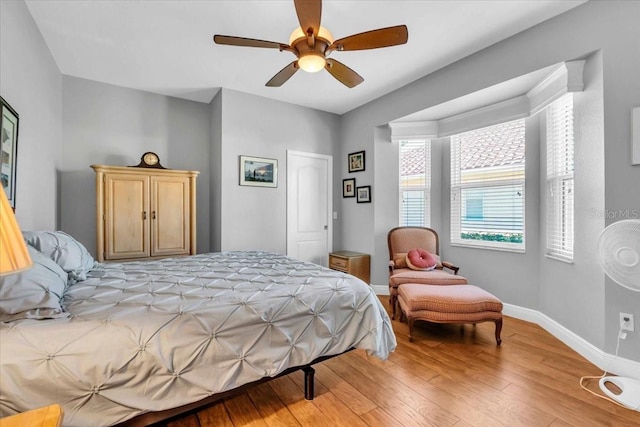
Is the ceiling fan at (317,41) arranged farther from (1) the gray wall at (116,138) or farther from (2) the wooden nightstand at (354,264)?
(2) the wooden nightstand at (354,264)

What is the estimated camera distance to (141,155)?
143 inches

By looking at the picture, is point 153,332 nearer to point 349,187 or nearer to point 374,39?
point 374,39

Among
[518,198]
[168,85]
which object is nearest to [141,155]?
[168,85]

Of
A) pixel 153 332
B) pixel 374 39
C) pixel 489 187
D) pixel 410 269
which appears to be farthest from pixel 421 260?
pixel 153 332

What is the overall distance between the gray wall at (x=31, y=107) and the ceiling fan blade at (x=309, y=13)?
76.8 inches

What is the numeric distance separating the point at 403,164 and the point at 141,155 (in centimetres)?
360

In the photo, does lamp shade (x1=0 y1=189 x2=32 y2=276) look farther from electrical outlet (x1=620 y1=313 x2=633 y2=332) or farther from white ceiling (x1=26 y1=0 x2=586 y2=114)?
electrical outlet (x1=620 y1=313 x2=633 y2=332)

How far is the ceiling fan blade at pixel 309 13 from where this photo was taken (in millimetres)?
1590

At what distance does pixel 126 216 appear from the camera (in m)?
3.12

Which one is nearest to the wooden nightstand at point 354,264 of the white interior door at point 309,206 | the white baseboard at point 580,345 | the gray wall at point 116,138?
the white interior door at point 309,206

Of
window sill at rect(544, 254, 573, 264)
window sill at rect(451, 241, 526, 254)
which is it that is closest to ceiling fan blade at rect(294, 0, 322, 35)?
window sill at rect(544, 254, 573, 264)

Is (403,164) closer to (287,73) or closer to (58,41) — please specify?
(287,73)

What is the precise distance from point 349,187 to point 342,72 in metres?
2.35

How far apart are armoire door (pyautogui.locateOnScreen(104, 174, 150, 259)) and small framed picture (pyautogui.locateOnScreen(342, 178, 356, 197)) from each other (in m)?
2.78
